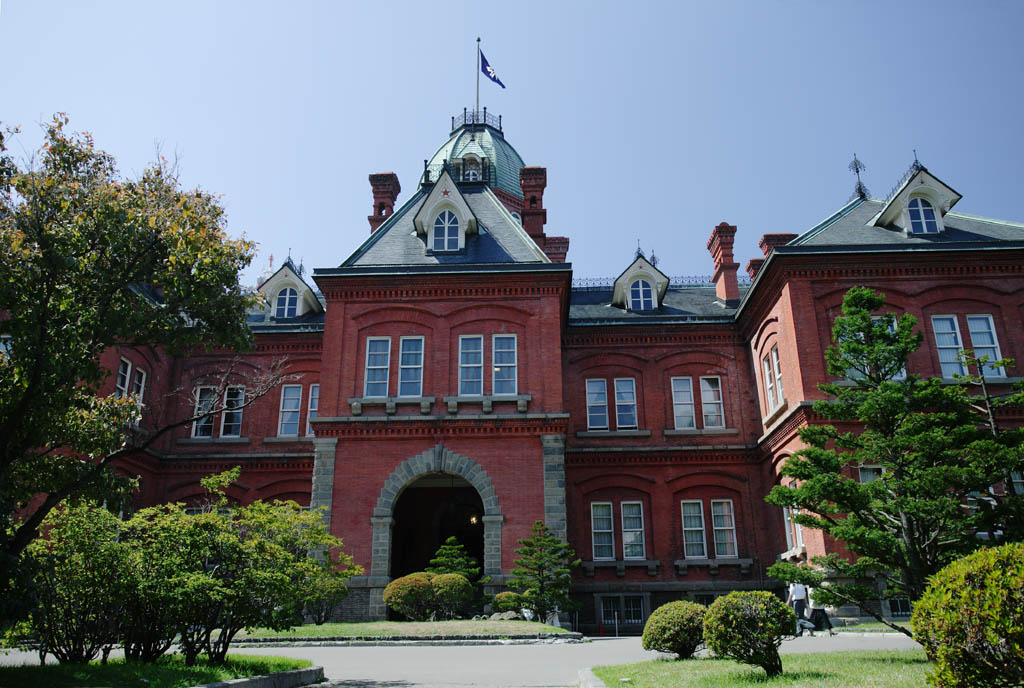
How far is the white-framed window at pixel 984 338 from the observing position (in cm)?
2125

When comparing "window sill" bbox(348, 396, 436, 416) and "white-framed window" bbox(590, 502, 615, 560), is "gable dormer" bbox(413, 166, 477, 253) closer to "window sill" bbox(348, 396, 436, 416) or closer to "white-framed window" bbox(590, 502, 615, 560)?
"window sill" bbox(348, 396, 436, 416)

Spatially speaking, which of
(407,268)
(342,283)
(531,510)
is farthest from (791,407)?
(342,283)

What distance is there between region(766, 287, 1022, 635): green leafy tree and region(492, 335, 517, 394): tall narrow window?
36.1 feet

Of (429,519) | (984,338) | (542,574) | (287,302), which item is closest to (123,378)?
(287,302)

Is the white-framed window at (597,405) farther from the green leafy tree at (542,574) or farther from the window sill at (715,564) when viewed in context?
the green leafy tree at (542,574)

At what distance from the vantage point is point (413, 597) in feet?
59.3

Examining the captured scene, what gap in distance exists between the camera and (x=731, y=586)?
23.2 m

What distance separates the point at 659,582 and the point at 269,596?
53.3 feet

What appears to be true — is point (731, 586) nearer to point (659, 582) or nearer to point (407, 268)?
point (659, 582)

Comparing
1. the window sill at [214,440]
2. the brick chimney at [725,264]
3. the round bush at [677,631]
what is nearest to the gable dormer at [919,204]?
the brick chimney at [725,264]

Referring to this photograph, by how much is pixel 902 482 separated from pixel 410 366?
14.4 metres

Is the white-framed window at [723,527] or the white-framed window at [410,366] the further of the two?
Result: the white-framed window at [723,527]

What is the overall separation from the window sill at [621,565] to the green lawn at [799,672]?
1273 centimetres

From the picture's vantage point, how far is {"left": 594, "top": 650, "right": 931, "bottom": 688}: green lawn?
7.94 metres
